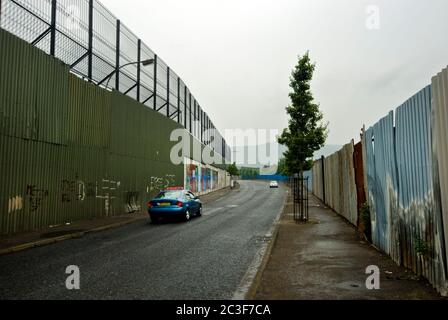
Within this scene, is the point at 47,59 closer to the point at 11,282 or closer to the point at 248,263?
the point at 11,282

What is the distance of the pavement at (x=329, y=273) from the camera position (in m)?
5.25

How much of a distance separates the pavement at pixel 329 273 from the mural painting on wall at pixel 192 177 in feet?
84.1

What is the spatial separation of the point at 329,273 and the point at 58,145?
11.5 meters

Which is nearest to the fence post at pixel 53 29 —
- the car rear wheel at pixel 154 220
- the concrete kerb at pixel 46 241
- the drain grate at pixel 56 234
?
the drain grate at pixel 56 234

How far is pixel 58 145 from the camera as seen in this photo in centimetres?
1426

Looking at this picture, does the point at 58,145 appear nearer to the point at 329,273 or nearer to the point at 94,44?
the point at 94,44

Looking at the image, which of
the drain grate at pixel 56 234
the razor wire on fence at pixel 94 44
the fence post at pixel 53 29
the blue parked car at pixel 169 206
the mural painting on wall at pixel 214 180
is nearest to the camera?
the drain grate at pixel 56 234

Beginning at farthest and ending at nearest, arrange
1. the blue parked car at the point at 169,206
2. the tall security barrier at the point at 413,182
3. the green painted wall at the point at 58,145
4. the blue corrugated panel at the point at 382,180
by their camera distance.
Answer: the blue parked car at the point at 169,206
the green painted wall at the point at 58,145
the blue corrugated panel at the point at 382,180
the tall security barrier at the point at 413,182

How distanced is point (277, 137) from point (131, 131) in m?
8.40

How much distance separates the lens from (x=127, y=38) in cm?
2080

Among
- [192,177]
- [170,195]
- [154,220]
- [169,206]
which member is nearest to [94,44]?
[170,195]

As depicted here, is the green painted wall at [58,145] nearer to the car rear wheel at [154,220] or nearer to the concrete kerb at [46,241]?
the concrete kerb at [46,241]

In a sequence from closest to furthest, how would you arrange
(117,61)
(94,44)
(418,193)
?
(418,193) → (94,44) → (117,61)

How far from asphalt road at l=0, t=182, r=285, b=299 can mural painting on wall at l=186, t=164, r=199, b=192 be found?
23726 millimetres
